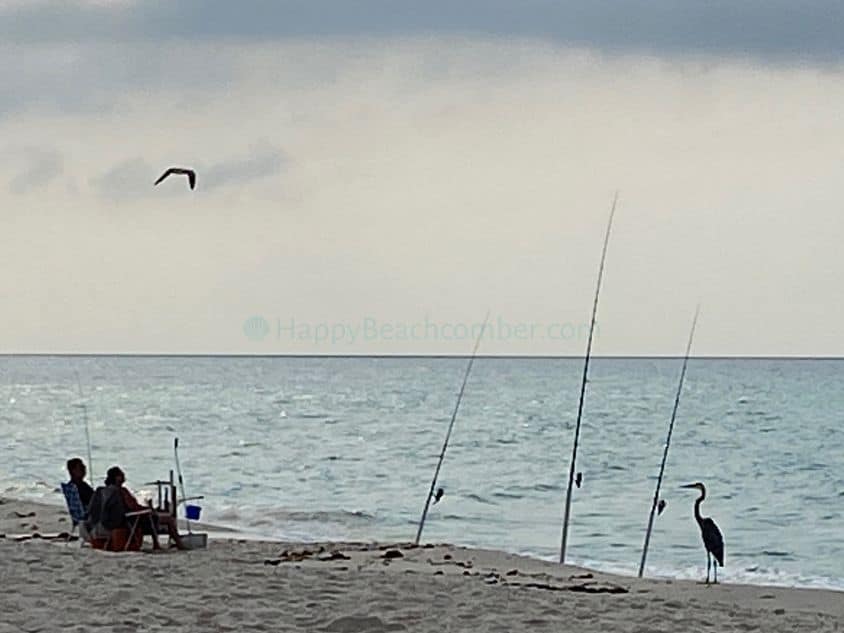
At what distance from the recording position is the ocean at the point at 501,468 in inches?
711

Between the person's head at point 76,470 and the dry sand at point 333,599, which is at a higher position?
the person's head at point 76,470

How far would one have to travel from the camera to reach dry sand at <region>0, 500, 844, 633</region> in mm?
7562

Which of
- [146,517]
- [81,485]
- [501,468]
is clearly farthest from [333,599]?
[501,468]

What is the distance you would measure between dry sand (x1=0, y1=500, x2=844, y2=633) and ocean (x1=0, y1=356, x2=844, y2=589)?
442 cm

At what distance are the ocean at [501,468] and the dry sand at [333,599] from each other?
442 centimetres

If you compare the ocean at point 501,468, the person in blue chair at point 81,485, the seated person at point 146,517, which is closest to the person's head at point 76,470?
the person in blue chair at point 81,485

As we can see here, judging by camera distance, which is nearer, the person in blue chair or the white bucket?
the white bucket

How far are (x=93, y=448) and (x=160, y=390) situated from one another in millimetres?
51915

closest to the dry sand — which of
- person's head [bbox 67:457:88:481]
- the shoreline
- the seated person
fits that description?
the seated person

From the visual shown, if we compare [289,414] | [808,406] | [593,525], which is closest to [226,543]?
[593,525]

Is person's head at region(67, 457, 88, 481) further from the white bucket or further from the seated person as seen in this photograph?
the white bucket

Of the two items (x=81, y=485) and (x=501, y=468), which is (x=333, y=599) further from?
(x=501, y=468)

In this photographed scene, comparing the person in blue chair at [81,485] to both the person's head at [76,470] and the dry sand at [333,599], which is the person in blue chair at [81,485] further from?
the dry sand at [333,599]

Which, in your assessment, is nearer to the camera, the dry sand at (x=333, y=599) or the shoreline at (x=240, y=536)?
the dry sand at (x=333, y=599)
